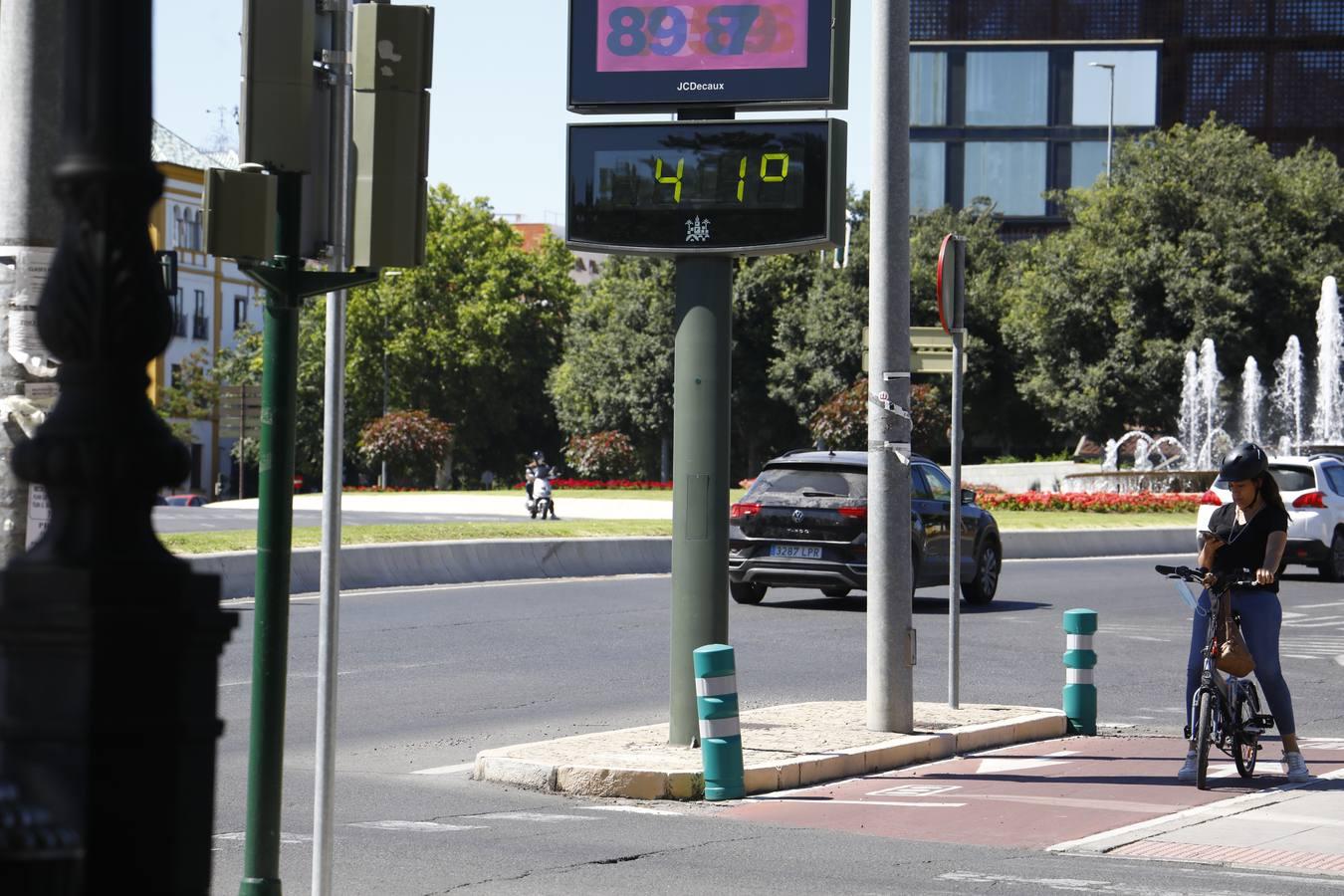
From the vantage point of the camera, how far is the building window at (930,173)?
83125 mm

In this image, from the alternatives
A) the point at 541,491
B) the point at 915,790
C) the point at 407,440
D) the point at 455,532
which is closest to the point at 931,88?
the point at 407,440

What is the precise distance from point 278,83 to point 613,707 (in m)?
8.51

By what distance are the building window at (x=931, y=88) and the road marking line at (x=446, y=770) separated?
240 ft

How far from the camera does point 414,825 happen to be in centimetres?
915

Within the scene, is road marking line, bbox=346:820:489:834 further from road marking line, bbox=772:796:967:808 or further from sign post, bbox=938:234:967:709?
sign post, bbox=938:234:967:709

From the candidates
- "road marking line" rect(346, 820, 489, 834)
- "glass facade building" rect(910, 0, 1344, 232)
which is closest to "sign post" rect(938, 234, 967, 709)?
"road marking line" rect(346, 820, 489, 834)

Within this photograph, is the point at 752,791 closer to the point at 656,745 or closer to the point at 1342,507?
the point at 656,745

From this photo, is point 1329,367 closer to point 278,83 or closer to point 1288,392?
point 1288,392

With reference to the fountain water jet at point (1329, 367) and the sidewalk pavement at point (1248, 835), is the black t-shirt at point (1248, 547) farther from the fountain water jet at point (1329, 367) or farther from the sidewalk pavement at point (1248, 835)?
the fountain water jet at point (1329, 367)

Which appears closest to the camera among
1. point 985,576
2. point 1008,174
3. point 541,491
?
point 985,576

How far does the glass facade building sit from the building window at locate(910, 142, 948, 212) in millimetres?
57

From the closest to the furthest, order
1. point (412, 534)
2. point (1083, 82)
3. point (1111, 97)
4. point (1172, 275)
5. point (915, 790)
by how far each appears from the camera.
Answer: point (915, 790) → point (412, 534) → point (1172, 275) → point (1111, 97) → point (1083, 82)

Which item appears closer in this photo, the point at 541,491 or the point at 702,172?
the point at 702,172

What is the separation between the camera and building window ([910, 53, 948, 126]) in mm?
82188
